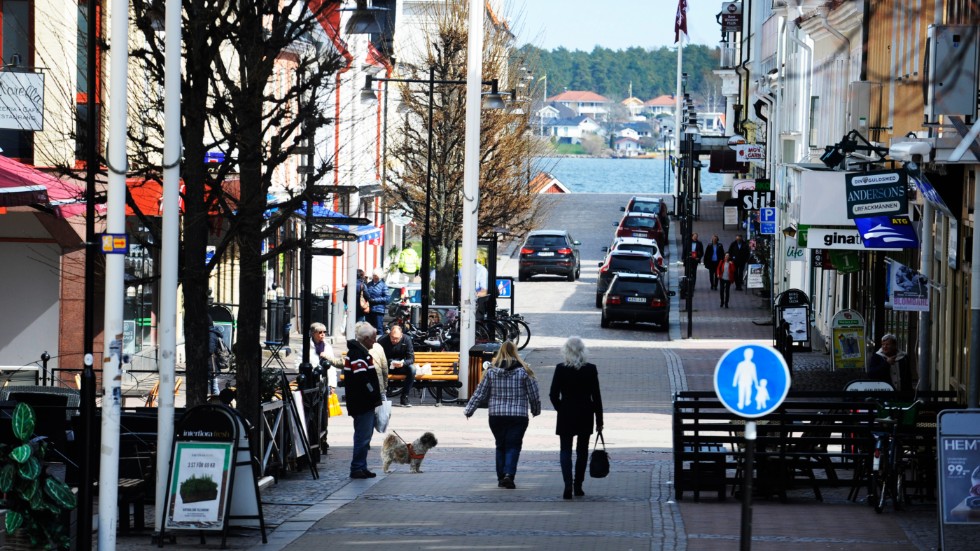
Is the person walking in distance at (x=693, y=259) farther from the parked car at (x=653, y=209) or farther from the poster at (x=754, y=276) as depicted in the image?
the parked car at (x=653, y=209)

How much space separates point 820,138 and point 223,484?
25249 millimetres

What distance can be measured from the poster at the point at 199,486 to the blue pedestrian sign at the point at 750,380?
14.4ft

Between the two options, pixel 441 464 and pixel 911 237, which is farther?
pixel 911 237

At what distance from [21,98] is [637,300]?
68.4 ft

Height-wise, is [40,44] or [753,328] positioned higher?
[40,44]

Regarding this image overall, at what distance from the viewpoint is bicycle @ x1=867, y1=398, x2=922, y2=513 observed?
14.2 metres

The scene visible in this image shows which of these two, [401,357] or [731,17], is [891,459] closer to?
[401,357]

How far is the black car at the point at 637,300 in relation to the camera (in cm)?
3775

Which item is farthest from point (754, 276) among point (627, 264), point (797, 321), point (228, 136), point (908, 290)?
point (228, 136)

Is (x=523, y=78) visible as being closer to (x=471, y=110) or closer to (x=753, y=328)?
(x=753, y=328)

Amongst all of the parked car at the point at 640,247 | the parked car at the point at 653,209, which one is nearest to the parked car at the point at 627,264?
the parked car at the point at 640,247

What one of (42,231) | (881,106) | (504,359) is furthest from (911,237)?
(42,231)

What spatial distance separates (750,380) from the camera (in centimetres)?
966

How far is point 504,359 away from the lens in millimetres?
15398
